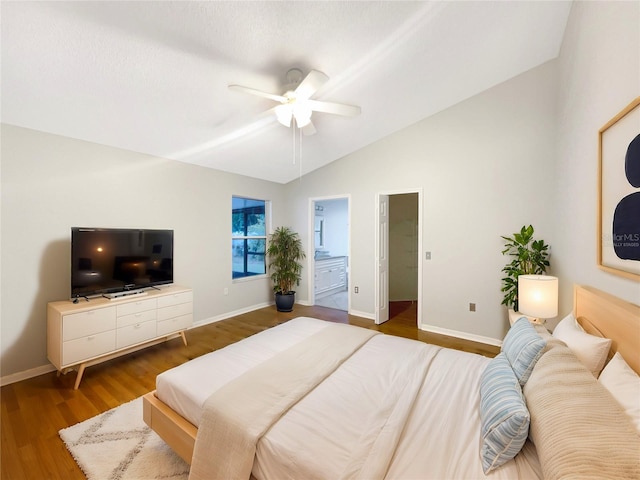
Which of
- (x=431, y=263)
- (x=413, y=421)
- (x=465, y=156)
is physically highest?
(x=465, y=156)

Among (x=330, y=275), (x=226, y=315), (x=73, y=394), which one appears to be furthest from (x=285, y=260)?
(x=73, y=394)

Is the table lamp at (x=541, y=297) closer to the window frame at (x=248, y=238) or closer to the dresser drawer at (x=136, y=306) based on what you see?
the dresser drawer at (x=136, y=306)

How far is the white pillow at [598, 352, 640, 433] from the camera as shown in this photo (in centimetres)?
98

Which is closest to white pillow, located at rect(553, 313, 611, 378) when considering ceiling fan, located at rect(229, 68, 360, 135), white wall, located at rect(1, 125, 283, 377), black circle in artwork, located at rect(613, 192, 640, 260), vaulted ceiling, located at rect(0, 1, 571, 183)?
black circle in artwork, located at rect(613, 192, 640, 260)

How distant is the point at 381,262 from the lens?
4398 mm

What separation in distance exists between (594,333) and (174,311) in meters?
3.77

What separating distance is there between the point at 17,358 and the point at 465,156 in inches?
212

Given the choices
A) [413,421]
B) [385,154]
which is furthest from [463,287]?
[413,421]

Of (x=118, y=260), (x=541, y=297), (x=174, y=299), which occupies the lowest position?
(x=174, y=299)

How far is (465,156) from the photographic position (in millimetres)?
3623

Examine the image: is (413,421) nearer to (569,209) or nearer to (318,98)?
(569,209)

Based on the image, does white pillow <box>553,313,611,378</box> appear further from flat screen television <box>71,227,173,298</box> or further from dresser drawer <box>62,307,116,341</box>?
flat screen television <box>71,227,173,298</box>

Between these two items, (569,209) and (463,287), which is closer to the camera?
(569,209)

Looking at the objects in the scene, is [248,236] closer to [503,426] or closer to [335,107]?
[335,107]
